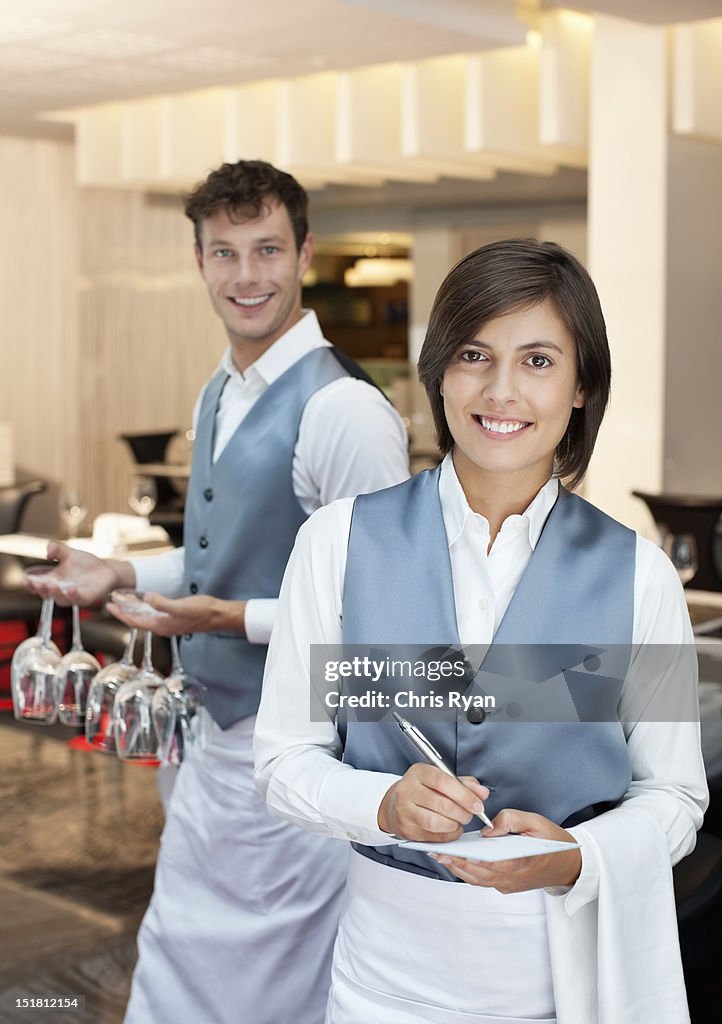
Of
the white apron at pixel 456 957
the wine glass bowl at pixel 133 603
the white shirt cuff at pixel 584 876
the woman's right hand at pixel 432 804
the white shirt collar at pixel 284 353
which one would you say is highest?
the white shirt collar at pixel 284 353

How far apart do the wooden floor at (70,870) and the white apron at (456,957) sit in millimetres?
1831

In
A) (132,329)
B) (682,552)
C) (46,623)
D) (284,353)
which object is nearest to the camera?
(46,623)

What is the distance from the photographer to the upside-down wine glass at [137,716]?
2.06 metres

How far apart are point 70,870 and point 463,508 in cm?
294

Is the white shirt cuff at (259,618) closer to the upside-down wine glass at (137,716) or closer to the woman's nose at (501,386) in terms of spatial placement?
the upside-down wine glass at (137,716)

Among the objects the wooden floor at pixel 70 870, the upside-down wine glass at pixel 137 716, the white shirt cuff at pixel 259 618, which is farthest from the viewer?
the wooden floor at pixel 70 870

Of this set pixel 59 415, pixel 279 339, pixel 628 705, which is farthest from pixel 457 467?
pixel 59 415

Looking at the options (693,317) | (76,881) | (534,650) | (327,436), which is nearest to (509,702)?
(534,650)

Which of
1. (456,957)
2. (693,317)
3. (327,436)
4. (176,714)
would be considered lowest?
(456,957)

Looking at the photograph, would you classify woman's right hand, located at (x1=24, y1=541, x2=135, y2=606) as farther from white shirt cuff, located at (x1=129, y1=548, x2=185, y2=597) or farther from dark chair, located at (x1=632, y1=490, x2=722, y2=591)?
dark chair, located at (x1=632, y1=490, x2=722, y2=591)

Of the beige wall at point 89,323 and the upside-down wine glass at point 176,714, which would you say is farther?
the beige wall at point 89,323

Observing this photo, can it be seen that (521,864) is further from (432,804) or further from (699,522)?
(699,522)

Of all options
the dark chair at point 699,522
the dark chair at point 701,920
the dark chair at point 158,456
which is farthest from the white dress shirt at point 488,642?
the dark chair at point 158,456

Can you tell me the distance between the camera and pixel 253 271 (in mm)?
2299
